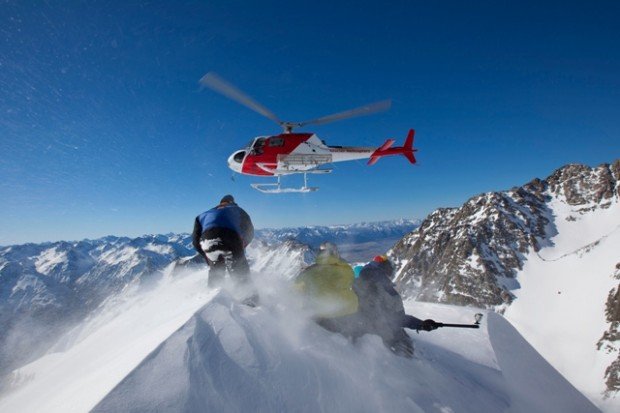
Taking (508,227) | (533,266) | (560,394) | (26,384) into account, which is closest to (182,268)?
(26,384)

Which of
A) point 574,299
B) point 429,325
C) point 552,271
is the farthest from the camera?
point 552,271

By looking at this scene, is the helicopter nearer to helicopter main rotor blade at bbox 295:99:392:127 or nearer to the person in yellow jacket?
helicopter main rotor blade at bbox 295:99:392:127

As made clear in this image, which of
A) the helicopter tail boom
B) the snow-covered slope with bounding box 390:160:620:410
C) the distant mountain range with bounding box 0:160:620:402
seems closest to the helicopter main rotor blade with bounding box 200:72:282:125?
the helicopter tail boom

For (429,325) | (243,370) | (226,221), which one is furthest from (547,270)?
(243,370)

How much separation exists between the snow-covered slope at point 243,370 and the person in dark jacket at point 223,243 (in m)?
0.61

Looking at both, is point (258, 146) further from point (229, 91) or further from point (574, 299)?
point (574, 299)

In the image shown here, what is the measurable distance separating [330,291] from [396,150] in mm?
17970

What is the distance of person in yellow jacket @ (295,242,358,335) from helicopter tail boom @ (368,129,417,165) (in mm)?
15894

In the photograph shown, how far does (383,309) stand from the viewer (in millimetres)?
7699

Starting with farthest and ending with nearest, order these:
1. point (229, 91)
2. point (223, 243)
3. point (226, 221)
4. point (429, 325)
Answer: point (229, 91)
point (429, 325)
point (226, 221)
point (223, 243)

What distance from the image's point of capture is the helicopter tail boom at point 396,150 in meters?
21.5

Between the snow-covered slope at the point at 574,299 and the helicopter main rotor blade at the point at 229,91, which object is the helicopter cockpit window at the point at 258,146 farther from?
the snow-covered slope at the point at 574,299

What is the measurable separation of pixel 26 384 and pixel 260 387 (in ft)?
12.8

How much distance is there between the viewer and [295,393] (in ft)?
12.8
